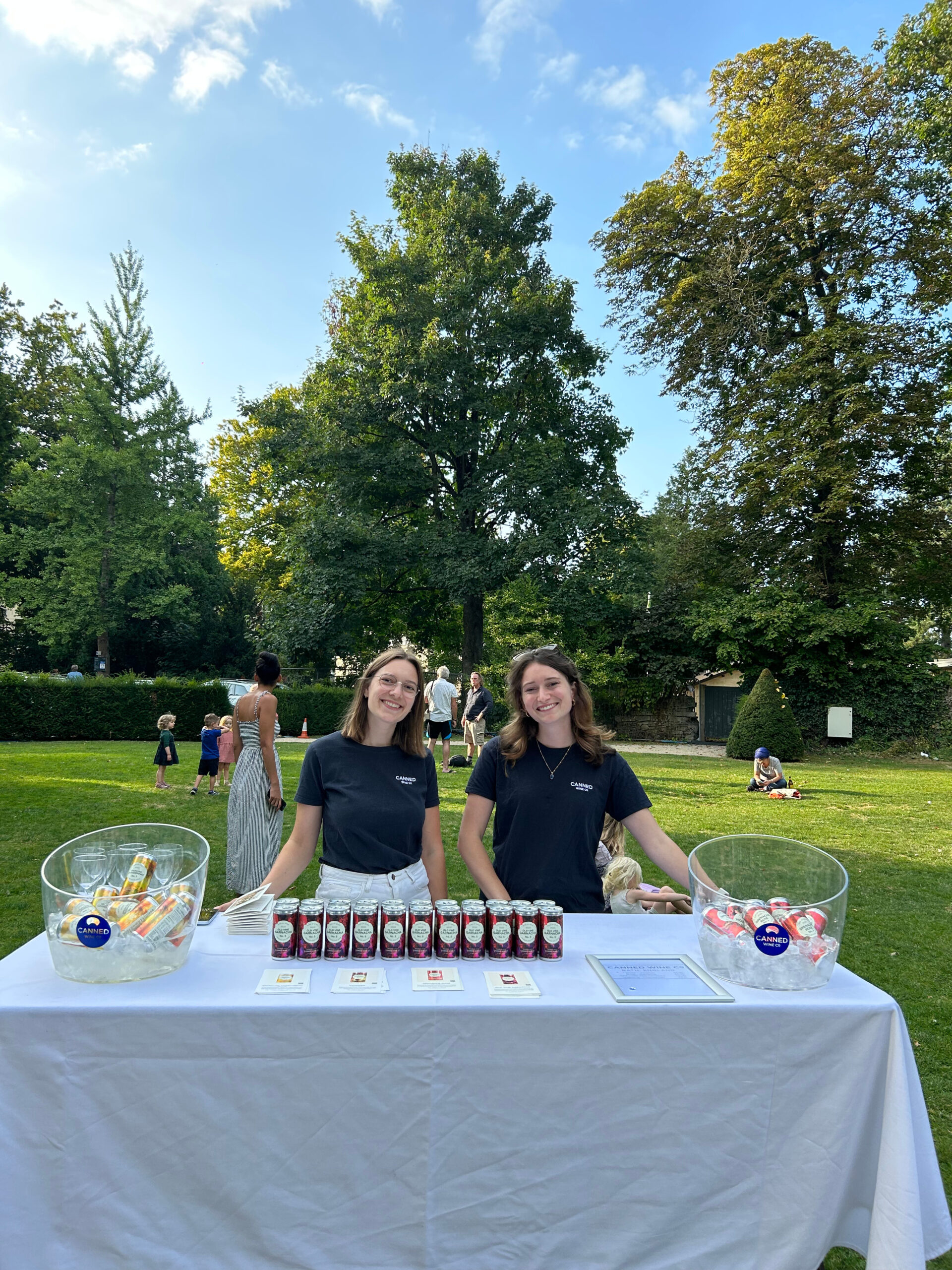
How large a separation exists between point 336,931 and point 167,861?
64cm

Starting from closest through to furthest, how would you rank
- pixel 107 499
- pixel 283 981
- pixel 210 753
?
pixel 283 981
pixel 210 753
pixel 107 499

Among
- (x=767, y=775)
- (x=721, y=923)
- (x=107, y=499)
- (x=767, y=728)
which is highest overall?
(x=107, y=499)

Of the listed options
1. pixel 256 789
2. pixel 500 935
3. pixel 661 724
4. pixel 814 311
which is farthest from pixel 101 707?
pixel 814 311

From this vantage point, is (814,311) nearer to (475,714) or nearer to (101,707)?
(475,714)

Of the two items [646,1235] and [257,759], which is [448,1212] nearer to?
[646,1235]

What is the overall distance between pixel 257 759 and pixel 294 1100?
3996 mm

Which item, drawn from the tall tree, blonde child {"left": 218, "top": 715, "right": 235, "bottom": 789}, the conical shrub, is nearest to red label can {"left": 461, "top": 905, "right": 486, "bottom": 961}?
blonde child {"left": 218, "top": 715, "right": 235, "bottom": 789}

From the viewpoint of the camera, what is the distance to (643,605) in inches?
988

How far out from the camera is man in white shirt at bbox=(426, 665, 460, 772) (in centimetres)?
1302

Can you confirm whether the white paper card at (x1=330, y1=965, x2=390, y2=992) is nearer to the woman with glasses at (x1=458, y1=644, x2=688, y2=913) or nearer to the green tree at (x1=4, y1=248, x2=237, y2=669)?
the woman with glasses at (x1=458, y1=644, x2=688, y2=913)

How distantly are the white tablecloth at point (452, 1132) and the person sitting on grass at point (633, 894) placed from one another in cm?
131

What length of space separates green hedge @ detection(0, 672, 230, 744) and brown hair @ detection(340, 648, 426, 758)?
669 inches

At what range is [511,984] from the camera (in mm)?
2016

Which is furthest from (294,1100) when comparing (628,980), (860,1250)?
(860,1250)
